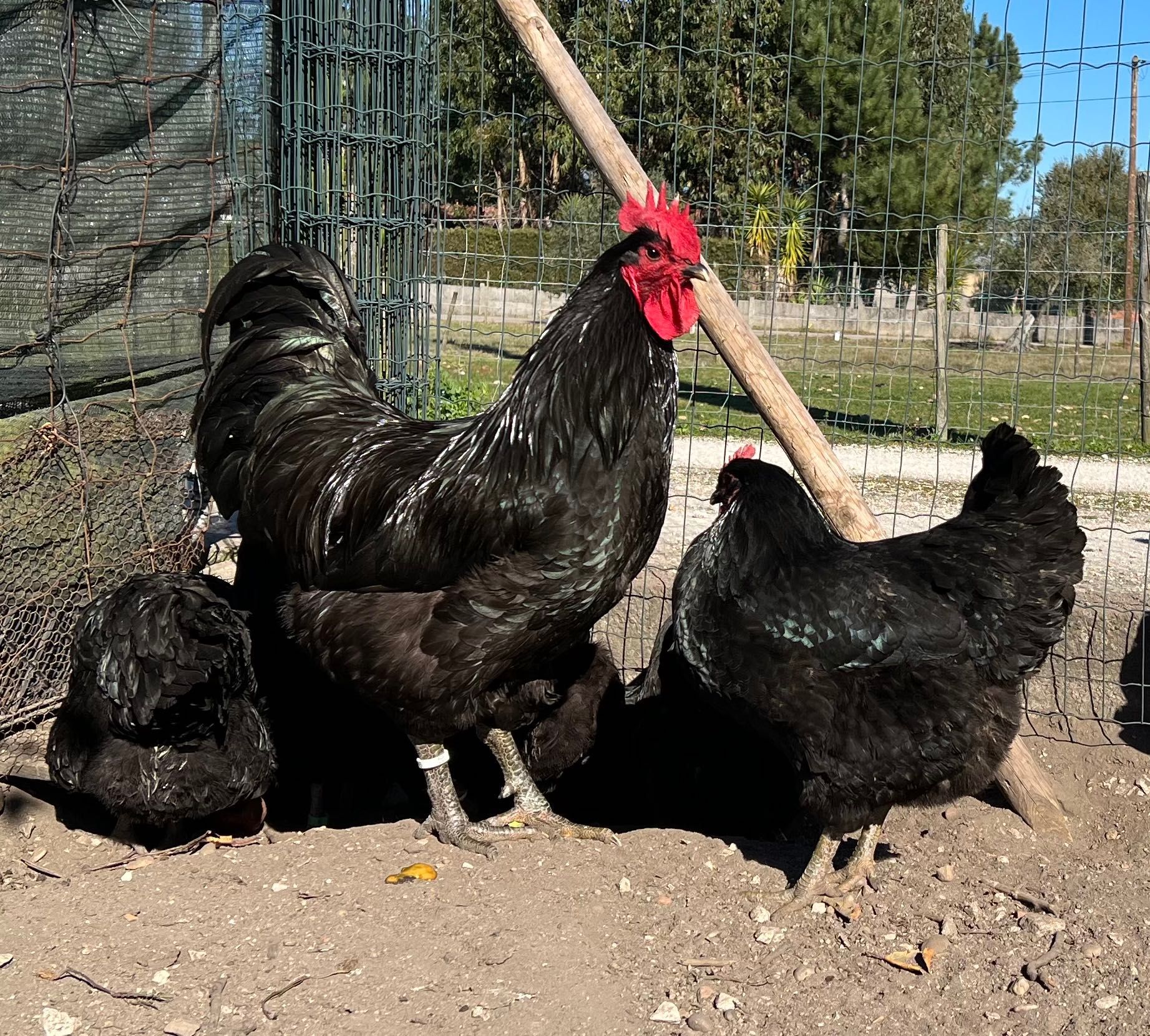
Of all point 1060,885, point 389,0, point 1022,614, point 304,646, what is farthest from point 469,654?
point 389,0

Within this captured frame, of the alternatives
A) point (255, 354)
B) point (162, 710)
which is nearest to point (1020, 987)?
point (162, 710)

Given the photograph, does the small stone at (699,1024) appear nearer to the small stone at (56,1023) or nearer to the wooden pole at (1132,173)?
the small stone at (56,1023)

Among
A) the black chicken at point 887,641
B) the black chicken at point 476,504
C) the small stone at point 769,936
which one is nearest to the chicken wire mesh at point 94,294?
the black chicken at point 476,504

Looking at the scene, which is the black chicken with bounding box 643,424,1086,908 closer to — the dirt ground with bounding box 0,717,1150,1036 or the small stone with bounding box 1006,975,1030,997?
the dirt ground with bounding box 0,717,1150,1036

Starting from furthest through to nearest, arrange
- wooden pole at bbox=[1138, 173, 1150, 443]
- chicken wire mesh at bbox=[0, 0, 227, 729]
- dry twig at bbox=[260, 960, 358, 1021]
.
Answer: wooden pole at bbox=[1138, 173, 1150, 443]
chicken wire mesh at bbox=[0, 0, 227, 729]
dry twig at bbox=[260, 960, 358, 1021]

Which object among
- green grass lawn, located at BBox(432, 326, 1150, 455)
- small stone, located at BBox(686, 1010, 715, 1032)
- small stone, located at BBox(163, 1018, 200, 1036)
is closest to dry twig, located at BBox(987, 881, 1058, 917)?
small stone, located at BBox(686, 1010, 715, 1032)

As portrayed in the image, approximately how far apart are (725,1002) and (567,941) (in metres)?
0.57

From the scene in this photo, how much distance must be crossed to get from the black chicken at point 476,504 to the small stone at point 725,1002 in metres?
1.40

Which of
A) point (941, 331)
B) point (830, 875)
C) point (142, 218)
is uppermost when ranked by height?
point (142, 218)

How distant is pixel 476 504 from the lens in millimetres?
4051

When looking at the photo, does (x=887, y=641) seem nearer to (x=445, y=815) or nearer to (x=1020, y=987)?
(x=1020, y=987)

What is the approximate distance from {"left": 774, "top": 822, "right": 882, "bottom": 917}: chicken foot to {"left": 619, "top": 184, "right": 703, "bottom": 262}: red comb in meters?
2.27

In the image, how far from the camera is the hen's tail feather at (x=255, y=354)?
16.5 ft

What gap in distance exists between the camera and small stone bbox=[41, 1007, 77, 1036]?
3059 millimetres
